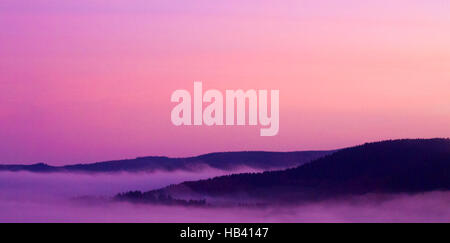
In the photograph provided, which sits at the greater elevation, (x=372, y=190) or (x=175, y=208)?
(x=372, y=190)

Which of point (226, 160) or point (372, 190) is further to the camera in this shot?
point (372, 190)

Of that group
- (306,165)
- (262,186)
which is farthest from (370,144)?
(262,186)

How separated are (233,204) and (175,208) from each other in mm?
6381

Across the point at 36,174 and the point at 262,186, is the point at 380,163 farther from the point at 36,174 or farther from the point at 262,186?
the point at 36,174

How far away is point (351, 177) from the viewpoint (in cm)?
5756

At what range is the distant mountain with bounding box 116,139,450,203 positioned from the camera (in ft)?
173

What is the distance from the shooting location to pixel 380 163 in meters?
56.8

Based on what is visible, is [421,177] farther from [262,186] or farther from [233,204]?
[233,204]

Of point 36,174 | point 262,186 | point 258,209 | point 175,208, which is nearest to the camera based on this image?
point 175,208

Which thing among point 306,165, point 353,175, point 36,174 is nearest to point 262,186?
point 306,165

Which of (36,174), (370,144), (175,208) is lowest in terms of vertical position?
(175,208)

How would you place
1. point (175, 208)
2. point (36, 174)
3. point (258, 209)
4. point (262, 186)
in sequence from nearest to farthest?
point (175, 208) < point (258, 209) < point (36, 174) < point (262, 186)

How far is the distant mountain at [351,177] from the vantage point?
52.8 metres

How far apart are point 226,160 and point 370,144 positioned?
48.2ft
